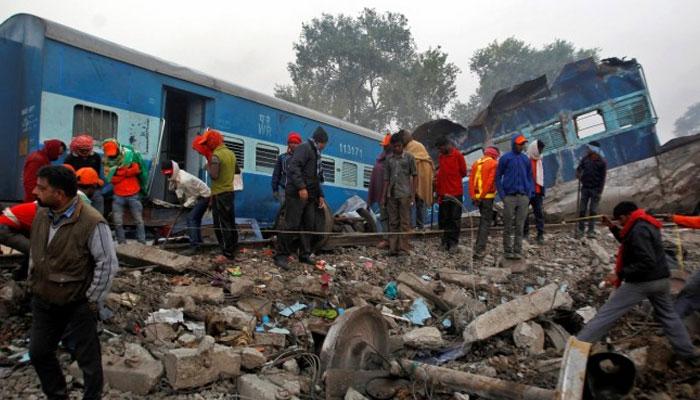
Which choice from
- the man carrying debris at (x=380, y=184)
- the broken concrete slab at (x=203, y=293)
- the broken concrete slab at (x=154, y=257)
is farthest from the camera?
the man carrying debris at (x=380, y=184)

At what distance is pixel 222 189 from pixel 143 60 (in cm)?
276

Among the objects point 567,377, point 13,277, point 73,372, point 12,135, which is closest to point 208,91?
point 12,135

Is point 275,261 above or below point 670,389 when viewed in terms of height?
above

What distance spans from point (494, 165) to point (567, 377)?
499 cm

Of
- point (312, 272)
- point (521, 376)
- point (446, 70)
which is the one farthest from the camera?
point (446, 70)

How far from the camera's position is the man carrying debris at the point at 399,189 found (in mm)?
6449

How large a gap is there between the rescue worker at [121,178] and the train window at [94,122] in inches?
13.4

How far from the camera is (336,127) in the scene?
10.2 meters

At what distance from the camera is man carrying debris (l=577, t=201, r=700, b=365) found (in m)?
3.51

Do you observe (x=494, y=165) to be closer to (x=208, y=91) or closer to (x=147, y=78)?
(x=208, y=91)

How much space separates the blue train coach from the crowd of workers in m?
0.59

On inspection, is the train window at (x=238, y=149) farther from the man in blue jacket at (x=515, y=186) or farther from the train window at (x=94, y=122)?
the man in blue jacket at (x=515, y=186)

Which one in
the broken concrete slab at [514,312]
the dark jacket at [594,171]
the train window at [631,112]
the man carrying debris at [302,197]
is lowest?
the broken concrete slab at [514,312]

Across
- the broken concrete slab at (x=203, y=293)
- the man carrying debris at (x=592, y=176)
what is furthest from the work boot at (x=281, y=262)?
the man carrying debris at (x=592, y=176)
